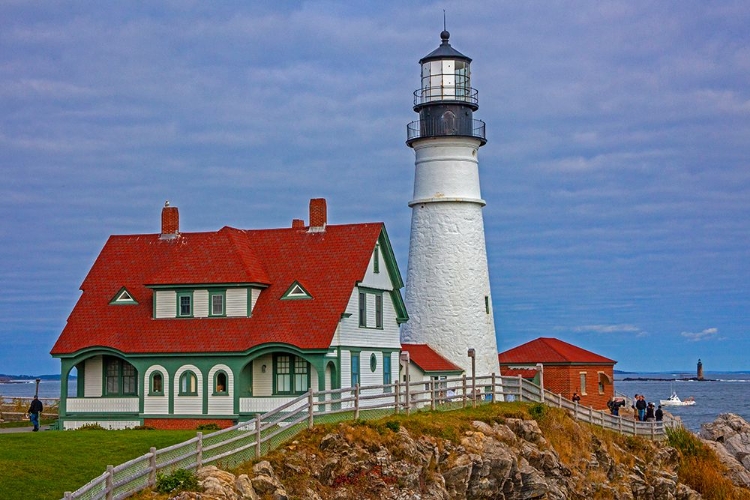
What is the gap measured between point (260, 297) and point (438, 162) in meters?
9.50

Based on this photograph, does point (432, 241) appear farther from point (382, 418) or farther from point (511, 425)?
point (382, 418)

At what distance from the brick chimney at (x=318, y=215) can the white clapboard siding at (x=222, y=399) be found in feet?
21.4

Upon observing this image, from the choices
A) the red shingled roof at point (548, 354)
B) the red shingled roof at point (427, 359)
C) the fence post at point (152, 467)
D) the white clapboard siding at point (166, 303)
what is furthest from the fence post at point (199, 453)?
the red shingled roof at point (548, 354)

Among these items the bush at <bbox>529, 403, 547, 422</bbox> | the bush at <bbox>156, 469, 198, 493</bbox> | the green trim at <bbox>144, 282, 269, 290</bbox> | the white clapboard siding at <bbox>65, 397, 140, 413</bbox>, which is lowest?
the bush at <bbox>156, 469, 198, 493</bbox>

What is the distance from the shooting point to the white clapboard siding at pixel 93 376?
121ft

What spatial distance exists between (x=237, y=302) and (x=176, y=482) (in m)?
16.6

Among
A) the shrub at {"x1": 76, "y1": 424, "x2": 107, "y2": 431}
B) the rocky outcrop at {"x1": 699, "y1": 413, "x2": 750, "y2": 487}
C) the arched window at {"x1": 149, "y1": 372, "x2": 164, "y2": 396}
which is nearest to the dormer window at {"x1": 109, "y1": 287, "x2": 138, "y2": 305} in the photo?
the arched window at {"x1": 149, "y1": 372, "x2": 164, "y2": 396}

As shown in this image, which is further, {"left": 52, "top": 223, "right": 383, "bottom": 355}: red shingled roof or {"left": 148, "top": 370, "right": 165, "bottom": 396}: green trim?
{"left": 148, "top": 370, "right": 165, "bottom": 396}: green trim

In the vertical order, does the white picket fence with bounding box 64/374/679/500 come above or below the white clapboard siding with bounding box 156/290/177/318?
below

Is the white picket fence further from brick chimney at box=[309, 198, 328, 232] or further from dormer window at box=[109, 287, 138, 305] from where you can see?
dormer window at box=[109, 287, 138, 305]

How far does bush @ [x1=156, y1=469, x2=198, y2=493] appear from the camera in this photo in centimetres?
1956

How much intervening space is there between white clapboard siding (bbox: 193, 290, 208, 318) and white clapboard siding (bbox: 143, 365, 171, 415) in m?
2.16

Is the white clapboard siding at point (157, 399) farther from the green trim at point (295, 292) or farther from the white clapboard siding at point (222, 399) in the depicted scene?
the green trim at point (295, 292)

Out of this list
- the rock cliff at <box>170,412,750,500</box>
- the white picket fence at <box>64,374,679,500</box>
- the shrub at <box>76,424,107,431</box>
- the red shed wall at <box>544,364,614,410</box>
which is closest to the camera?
the white picket fence at <box>64,374,679,500</box>
